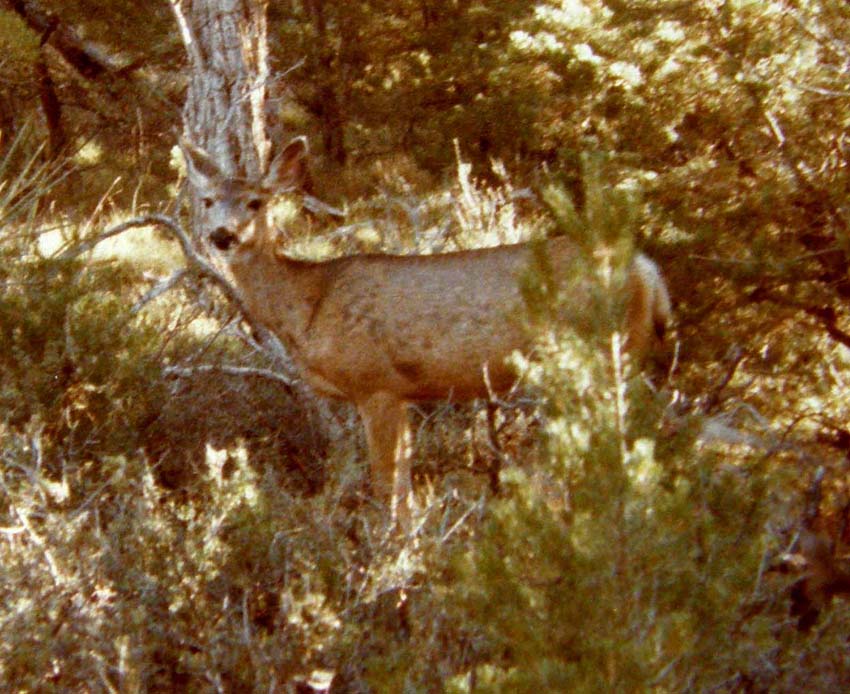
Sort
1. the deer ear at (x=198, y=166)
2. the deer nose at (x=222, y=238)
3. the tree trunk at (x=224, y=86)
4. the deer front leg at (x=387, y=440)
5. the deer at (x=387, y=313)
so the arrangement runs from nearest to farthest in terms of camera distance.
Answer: the deer at (x=387, y=313) < the deer front leg at (x=387, y=440) < the deer nose at (x=222, y=238) < the deer ear at (x=198, y=166) < the tree trunk at (x=224, y=86)

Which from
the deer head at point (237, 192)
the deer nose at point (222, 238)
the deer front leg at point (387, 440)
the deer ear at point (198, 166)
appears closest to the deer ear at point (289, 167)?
the deer head at point (237, 192)

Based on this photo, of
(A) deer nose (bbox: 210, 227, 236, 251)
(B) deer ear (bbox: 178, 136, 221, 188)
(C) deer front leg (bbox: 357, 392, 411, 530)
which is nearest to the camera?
(C) deer front leg (bbox: 357, 392, 411, 530)

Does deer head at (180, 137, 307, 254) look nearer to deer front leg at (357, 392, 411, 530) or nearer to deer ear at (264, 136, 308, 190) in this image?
deer ear at (264, 136, 308, 190)

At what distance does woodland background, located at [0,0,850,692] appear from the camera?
3.14 metres

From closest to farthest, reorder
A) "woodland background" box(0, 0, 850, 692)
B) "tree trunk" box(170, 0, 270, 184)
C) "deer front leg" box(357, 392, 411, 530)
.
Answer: "woodland background" box(0, 0, 850, 692) → "deer front leg" box(357, 392, 411, 530) → "tree trunk" box(170, 0, 270, 184)

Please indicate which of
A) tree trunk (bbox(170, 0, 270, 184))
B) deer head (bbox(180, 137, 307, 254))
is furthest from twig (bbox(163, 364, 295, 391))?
tree trunk (bbox(170, 0, 270, 184))

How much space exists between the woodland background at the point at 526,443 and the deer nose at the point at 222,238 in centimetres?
52

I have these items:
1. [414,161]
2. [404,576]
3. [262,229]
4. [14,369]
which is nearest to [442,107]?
[414,161]

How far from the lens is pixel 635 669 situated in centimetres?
290

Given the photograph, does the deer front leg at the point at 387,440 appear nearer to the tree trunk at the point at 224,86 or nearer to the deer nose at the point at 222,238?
the deer nose at the point at 222,238

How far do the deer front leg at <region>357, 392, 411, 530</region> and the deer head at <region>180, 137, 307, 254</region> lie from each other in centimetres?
122

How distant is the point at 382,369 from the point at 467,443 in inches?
34.5

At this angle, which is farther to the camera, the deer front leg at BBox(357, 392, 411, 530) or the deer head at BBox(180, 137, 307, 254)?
the deer head at BBox(180, 137, 307, 254)

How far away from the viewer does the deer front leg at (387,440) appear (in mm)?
6352
